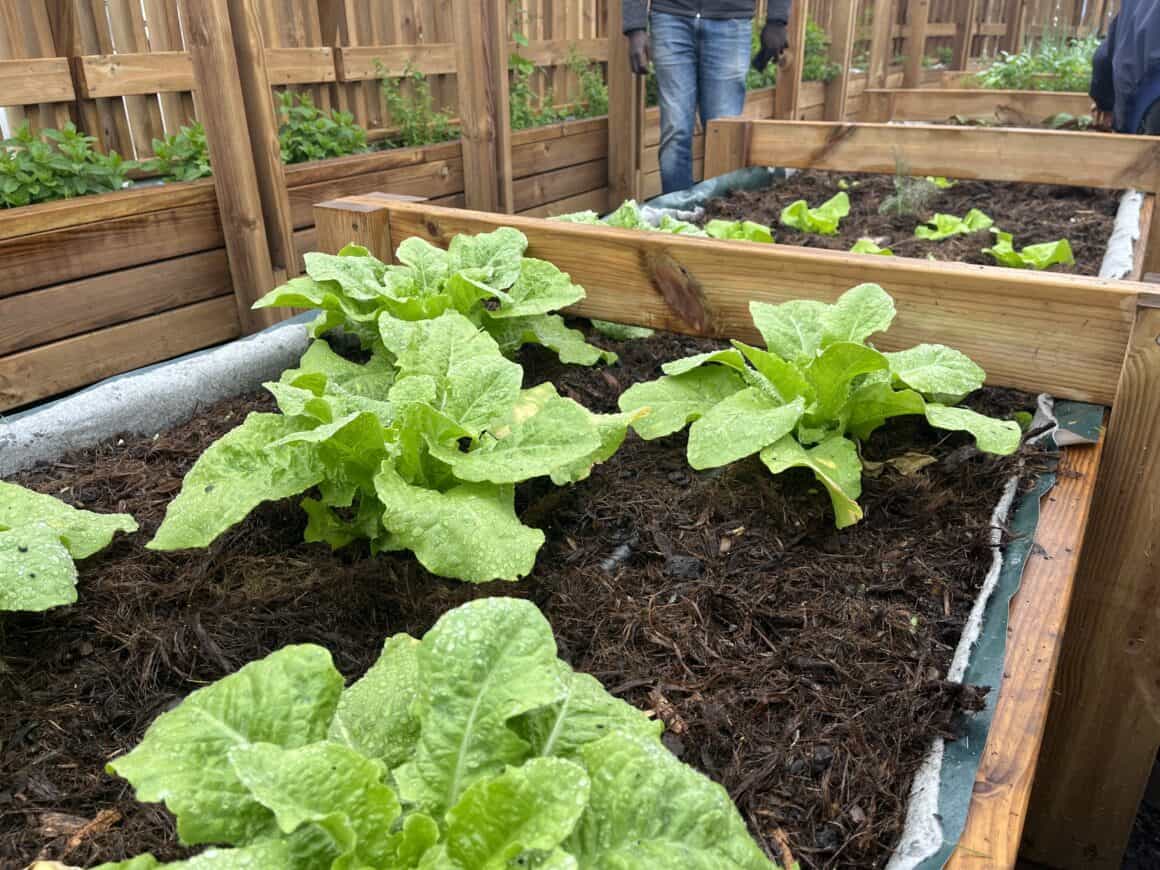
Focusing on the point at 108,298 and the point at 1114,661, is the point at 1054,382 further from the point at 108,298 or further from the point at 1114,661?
the point at 108,298

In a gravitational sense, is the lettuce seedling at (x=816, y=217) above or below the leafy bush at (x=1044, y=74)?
below

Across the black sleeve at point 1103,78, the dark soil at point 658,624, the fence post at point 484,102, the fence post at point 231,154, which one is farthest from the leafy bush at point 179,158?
the black sleeve at point 1103,78

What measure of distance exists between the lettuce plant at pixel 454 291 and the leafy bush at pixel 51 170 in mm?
1363

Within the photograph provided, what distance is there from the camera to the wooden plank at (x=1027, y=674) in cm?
97

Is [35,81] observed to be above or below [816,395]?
above

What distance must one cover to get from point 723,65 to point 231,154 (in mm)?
2961

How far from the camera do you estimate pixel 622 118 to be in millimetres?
5457

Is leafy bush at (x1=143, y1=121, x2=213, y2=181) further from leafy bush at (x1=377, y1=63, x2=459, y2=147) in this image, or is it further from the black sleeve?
the black sleeve

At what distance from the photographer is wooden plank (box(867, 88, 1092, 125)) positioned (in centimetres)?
571

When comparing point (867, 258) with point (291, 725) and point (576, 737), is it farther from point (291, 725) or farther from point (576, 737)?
point (291, 725)

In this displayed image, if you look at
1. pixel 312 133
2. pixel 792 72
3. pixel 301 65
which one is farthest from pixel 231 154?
pixel 792 72

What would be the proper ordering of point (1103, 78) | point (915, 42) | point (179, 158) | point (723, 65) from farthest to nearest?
1. point (915, 42)
2. point (723, 65)
3. point (1103, 78)
4. point (179, 158)

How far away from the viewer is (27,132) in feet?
9.57

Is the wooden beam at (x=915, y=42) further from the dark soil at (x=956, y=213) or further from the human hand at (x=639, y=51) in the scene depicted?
the human hand at (x=639, y=51)
